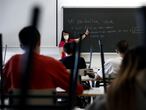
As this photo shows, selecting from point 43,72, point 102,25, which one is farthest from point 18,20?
point 43,72

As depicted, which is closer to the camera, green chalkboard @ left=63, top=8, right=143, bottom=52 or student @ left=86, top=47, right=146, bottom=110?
student @ left=86, top=47, right=146, bottom=110

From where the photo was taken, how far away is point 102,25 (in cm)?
748

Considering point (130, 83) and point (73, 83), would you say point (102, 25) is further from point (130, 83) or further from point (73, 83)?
point (130, 83)

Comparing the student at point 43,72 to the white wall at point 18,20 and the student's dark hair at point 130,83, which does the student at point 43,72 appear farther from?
the white wall at point 18,20

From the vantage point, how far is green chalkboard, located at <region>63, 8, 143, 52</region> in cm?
741

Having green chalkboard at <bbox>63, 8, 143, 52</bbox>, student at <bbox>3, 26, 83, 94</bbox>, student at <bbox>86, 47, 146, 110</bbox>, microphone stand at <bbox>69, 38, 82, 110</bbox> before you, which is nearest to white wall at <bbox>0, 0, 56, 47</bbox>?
A: green chalkboard at <bbox>63, 8, 143, 52</bbox>

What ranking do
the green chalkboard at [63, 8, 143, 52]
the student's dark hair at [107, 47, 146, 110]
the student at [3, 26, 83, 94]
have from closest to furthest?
the student's dark hair at [107, 47, 146, 110], the student at [3, 26, 83, 94], the green chalkboard at [63, 8, 143, 52]

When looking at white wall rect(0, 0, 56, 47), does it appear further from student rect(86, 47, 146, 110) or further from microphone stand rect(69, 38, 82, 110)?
student rect(86, 47, 146, 110)

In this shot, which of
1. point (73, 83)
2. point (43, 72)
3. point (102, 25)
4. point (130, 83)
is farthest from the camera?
point (102, 25)

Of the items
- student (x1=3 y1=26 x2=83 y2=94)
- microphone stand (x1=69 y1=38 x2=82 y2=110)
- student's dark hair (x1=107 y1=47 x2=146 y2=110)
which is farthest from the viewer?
student (x1=3 y1=26 x2=83 y2=94)

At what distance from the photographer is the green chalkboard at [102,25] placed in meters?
7.41

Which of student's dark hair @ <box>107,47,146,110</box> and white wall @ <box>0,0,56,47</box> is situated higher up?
white wall @ <box>0,0,56,47</box>

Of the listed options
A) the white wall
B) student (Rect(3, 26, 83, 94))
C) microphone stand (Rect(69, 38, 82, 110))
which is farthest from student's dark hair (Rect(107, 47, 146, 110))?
the white wall

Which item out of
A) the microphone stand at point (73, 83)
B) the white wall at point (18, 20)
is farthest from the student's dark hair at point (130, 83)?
the white wall at point (18, 20)
